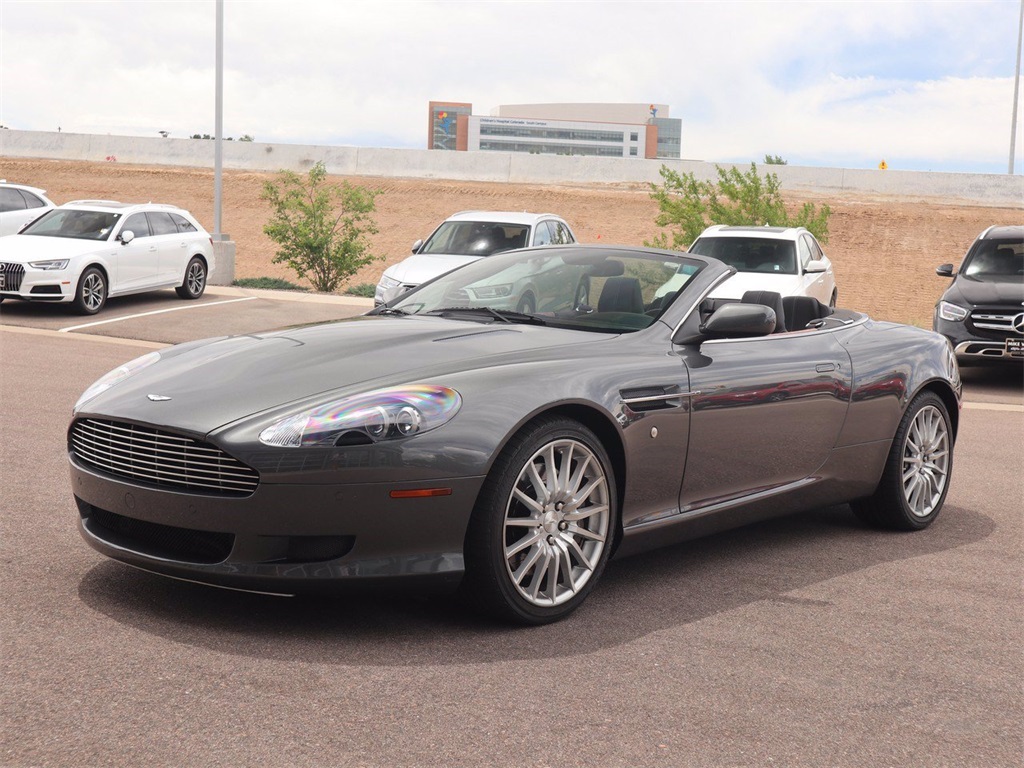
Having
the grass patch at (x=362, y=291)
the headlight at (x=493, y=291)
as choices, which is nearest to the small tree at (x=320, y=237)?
the grass patch at (x=362, y=291)

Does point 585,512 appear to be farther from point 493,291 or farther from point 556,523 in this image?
point 493,291

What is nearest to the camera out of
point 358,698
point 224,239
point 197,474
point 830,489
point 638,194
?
point 358,698

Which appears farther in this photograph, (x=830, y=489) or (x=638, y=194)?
(x=638, y=194)

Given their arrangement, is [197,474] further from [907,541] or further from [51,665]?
[907,541]

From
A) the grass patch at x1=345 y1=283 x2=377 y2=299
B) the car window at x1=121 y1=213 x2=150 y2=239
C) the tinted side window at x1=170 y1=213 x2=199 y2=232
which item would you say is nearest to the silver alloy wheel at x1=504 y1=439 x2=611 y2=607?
the car window at x1=121 y1=213 x2=150 y2=239

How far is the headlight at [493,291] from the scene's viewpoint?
18.7 ft

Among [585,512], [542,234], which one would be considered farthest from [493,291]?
[542,234]

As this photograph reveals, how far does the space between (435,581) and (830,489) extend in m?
2.56

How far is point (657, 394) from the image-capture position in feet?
16.0

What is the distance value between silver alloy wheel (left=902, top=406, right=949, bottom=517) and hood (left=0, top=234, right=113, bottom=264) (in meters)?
13.2

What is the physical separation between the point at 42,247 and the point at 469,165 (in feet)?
116

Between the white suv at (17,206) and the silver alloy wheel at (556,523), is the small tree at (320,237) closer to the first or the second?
the white suv at (17,206)

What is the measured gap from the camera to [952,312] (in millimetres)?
13703

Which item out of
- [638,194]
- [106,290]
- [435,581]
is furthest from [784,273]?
[638,194]
